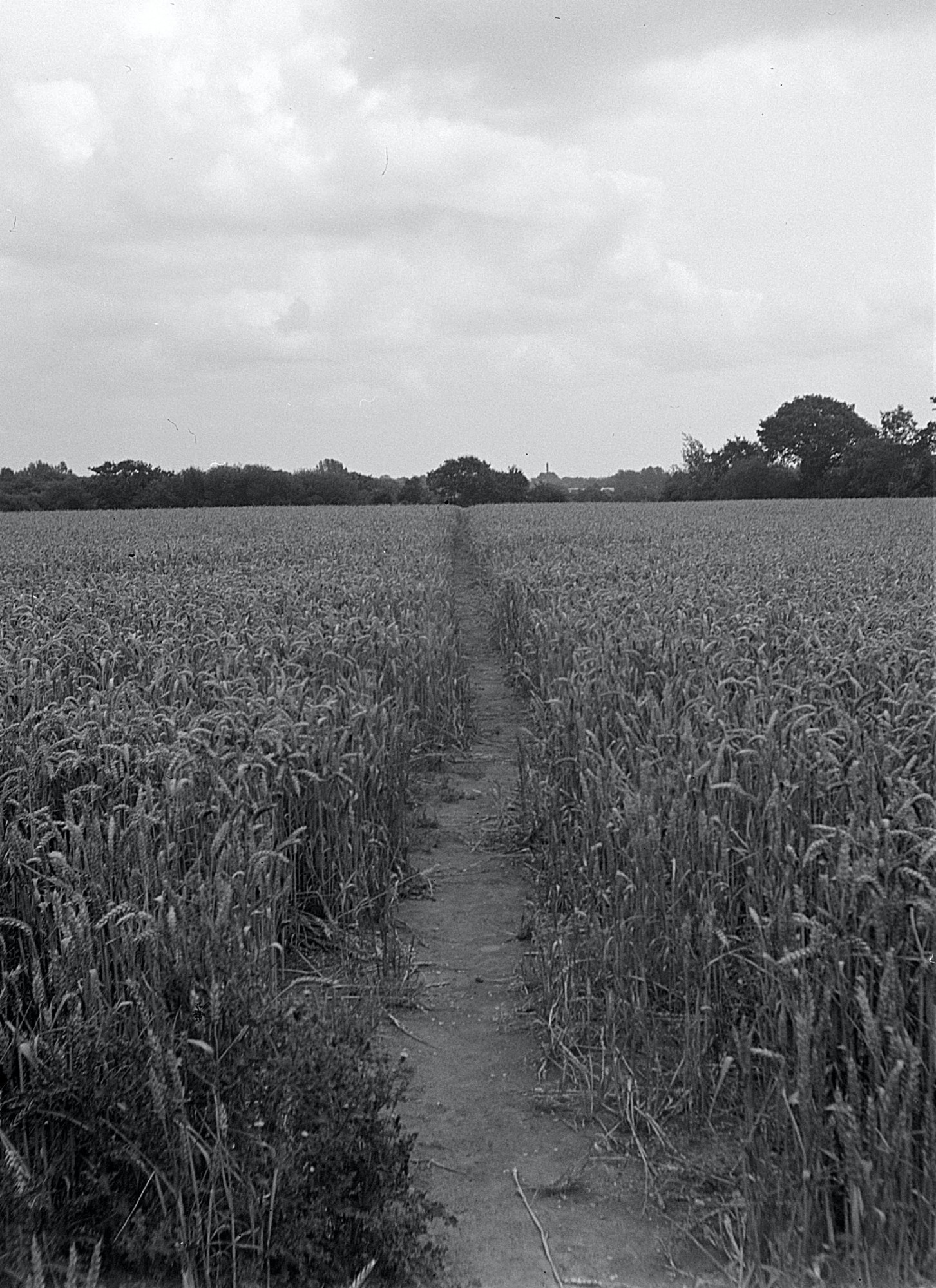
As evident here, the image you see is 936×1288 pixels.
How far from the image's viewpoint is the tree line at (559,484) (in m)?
63.7

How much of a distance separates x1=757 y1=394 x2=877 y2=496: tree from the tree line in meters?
0.08

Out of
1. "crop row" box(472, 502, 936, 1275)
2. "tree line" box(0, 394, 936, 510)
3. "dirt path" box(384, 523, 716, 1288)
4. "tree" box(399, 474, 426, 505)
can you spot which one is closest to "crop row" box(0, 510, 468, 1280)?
"dirt path" box(384, 523, 716, 1288)

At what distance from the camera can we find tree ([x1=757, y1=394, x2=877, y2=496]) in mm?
74375

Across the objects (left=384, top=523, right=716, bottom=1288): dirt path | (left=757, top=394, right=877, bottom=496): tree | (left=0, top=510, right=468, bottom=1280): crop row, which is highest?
(left=757, top=394, right=877, bottom=496): tree

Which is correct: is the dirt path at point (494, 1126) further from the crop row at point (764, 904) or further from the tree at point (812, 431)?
the tree at point (812, 431)

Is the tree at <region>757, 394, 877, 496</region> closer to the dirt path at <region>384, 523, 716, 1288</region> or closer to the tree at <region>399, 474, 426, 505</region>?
the tree at <region>399, 474, 426, 505</region>

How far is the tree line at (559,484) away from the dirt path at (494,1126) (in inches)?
2178

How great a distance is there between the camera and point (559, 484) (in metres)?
86.4

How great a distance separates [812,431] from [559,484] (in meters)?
18.7

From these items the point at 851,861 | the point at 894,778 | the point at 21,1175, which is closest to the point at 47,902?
the point at 21,1175

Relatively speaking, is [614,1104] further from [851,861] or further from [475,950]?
[475,950]

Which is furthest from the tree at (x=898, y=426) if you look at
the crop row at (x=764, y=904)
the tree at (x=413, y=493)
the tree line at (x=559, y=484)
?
the crop row at (x=764, y=904)

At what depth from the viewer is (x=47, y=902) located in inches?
152

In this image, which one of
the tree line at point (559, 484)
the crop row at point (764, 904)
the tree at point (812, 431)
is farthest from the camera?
the tree at point (812, 431)
